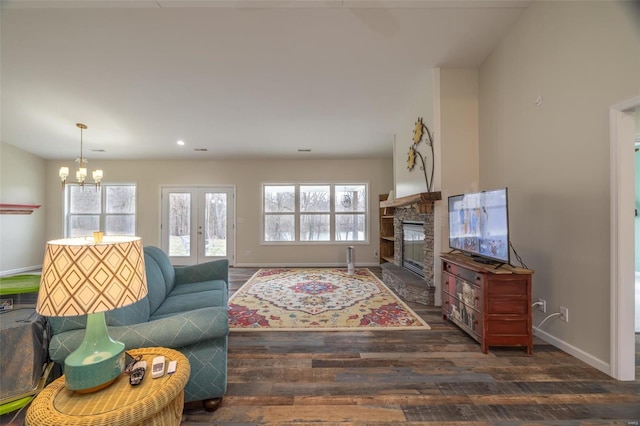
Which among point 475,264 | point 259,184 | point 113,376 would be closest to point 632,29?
point 475,264

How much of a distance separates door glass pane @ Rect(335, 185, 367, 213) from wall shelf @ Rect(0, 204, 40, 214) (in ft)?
21.9

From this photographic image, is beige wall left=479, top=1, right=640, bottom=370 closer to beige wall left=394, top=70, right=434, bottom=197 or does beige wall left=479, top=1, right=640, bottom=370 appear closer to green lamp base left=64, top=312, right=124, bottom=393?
Result: beige wall left=394, top=70, right=434, bottom=197

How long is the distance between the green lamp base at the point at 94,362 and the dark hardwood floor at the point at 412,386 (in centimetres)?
74

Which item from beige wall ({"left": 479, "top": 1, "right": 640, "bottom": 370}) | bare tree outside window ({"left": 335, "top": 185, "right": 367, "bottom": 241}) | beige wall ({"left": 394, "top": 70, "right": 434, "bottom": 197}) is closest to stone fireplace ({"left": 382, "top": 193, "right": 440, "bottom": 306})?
beige wall ({"left": 394, "top": 70, "right": 434, "bottom": 197})

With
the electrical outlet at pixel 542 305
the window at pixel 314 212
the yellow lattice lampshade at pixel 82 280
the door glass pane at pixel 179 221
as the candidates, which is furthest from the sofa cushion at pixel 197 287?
the door glass pane at pixel 179 221

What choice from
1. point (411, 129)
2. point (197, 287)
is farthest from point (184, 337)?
point (411, 129)

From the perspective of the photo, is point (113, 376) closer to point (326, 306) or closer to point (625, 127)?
point (326, 306)

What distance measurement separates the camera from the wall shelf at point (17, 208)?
516 cm

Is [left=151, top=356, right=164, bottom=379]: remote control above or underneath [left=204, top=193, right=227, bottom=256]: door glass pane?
underneath

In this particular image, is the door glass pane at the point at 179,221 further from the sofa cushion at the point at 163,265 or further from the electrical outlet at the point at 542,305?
the electrical outlet at the point at 542,305

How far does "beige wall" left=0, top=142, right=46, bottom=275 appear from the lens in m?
5.41

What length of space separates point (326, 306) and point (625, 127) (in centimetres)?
320

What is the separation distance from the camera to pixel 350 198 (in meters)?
6.43

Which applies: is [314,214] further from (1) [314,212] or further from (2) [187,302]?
(2) [187,302]
